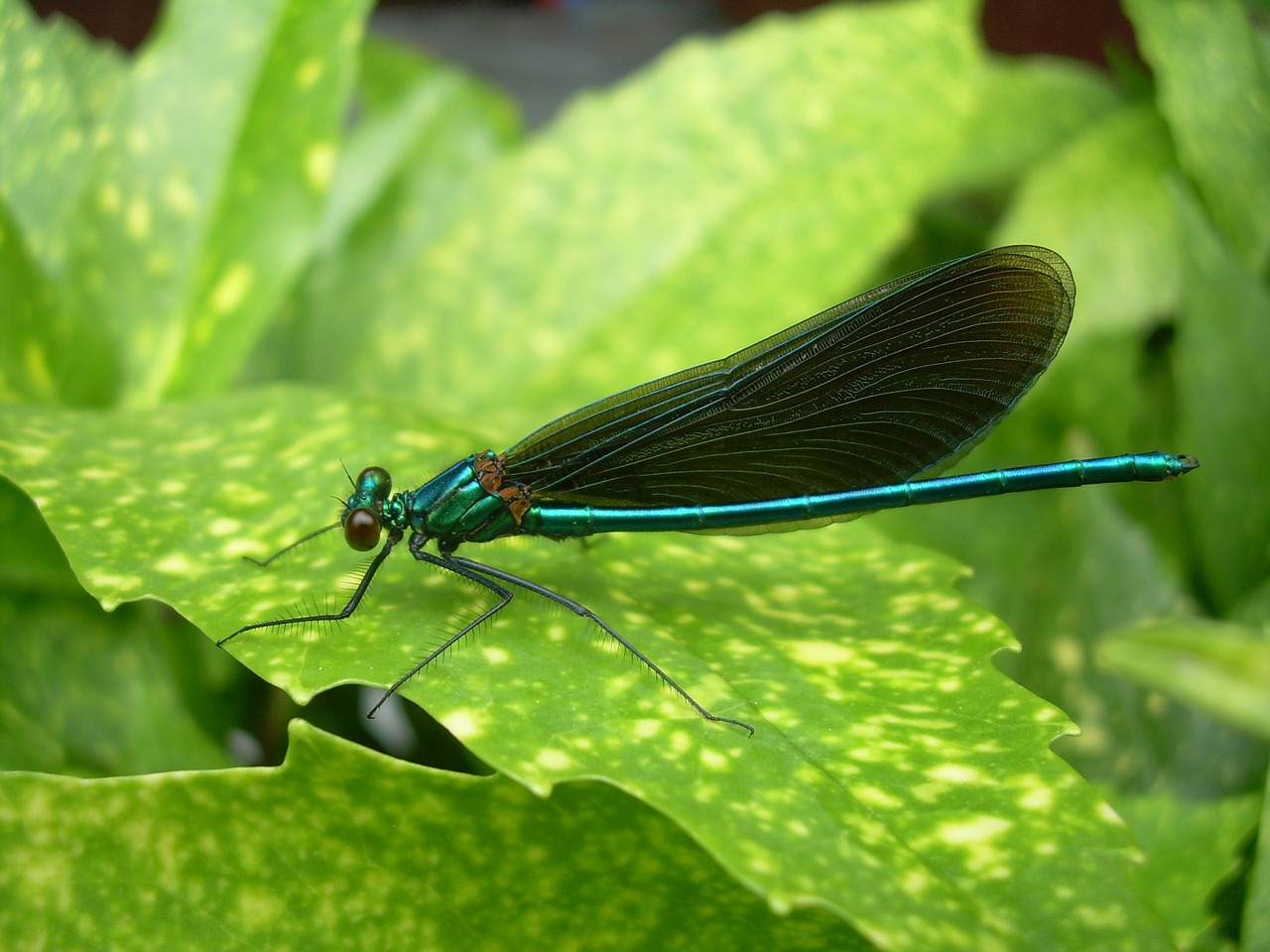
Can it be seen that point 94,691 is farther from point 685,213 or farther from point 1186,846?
point 1186,846

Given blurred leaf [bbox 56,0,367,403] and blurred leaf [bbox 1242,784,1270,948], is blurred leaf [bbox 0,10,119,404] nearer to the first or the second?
blurred leaf [bbox 56,0,367,403]

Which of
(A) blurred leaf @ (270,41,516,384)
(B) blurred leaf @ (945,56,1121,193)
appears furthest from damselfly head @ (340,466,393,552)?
(B) blurred leaf @ (945,56,1121,193)

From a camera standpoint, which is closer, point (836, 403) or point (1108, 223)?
point (836, 403)

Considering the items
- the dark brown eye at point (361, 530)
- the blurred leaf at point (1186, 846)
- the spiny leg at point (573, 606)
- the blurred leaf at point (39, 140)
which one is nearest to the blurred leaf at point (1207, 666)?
the spiny leg at point (573, 606)

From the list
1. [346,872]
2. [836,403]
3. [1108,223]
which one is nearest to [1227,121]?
[1108,223]

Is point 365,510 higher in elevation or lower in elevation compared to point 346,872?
higher

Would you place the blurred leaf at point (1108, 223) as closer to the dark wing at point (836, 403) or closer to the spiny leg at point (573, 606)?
the dark wing at point (836, 403)
